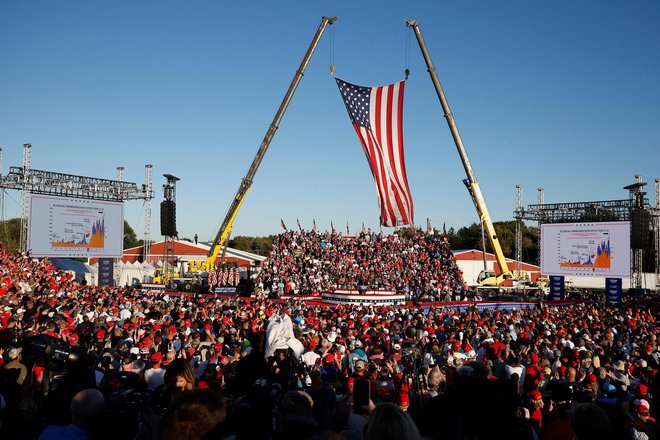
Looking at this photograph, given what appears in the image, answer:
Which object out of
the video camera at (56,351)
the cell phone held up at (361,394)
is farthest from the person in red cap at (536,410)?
the video camera at (56,351)

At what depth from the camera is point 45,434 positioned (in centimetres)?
322

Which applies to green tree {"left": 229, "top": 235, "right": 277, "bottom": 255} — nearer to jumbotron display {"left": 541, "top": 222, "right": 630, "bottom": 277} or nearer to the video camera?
jumbotron display {"left": 541, "top": 222, "right": 630, "bottom": 277}

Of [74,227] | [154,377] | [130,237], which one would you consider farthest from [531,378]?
[130,237]

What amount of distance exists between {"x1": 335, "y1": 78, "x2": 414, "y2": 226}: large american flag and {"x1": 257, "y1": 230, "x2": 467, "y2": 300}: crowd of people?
1148cm

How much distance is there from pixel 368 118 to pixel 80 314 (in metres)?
15.2

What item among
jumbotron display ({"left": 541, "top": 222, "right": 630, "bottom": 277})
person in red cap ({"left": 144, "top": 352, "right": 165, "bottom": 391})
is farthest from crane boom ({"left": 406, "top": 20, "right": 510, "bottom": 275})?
person in red cap ({"left": 144, "top": 352, "right": 165, "bottom": 391})

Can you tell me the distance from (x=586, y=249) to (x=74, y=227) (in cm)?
3605

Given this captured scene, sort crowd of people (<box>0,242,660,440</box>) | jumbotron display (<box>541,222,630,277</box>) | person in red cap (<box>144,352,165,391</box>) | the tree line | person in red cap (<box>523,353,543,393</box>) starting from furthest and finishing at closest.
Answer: the tree line < jumbotron display (<box>541,222,630,277</box>) < person in red cap (<box>523,353,543,393</box>) < person in red cap (<box>144,352,165,391</box>) < crowd of people (<box>0,242,660,440</box>)

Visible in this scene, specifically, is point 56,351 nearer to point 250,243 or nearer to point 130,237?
point 130,237

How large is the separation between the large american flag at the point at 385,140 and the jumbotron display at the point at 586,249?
19154mm

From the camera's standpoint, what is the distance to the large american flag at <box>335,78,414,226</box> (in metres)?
23.6

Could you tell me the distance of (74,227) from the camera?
116 feet

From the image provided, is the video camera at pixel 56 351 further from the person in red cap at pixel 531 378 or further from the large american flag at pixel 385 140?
the large american flag at pixel 385 140

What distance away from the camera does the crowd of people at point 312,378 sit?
3291mm
